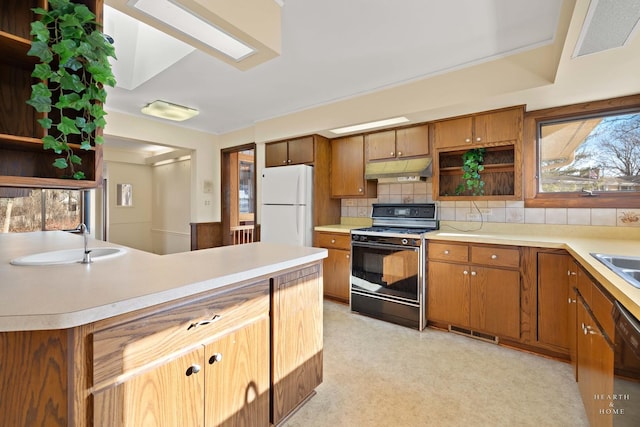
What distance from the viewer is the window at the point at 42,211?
390 cm

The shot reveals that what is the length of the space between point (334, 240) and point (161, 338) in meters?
2.62

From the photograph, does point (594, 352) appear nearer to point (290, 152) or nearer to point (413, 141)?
point (413, 141)

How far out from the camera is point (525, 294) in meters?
2.35

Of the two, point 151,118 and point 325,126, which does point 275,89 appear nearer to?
point 325,126

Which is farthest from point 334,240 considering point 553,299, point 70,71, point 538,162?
point 70,71

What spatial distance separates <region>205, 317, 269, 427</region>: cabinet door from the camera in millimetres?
1178

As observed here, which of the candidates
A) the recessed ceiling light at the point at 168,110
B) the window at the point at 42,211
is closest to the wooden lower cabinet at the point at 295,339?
the recessed ceiling light at the point at 168,110

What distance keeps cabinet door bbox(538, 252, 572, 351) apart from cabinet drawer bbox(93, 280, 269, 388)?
88.7 inches

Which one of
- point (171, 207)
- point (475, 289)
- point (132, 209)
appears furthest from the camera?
point (132, 209)

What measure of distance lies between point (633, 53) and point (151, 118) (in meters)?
5.06

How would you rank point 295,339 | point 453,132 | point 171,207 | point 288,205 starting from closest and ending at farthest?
point 295,339 < point 453,132 < point 288,205 < point 171,207

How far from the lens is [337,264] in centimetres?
348

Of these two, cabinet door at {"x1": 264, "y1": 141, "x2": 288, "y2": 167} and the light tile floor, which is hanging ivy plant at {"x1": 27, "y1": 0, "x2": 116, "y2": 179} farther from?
cabinet door at {"x1": 264, "y1": 141, "x2": 288, "y2": 167}

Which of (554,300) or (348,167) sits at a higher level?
(348,167)
